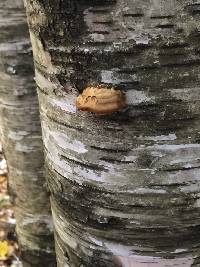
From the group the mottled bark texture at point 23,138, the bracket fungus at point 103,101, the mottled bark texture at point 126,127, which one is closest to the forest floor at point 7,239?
the mottled bark texture at point 23,138

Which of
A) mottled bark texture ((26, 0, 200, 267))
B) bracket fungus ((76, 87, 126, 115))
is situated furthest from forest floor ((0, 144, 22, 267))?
bracket fungus ((76, 87, 126, 115))

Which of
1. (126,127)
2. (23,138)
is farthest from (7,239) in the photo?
(126,127)

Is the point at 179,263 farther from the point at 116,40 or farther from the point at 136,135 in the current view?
the point at 116,40

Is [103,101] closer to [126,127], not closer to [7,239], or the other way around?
[126,127]

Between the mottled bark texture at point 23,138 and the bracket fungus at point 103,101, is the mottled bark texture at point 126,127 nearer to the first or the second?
the bracket fungus at point 103,101

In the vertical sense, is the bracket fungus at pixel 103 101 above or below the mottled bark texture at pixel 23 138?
above

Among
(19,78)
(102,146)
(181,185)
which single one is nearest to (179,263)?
(181,185)
